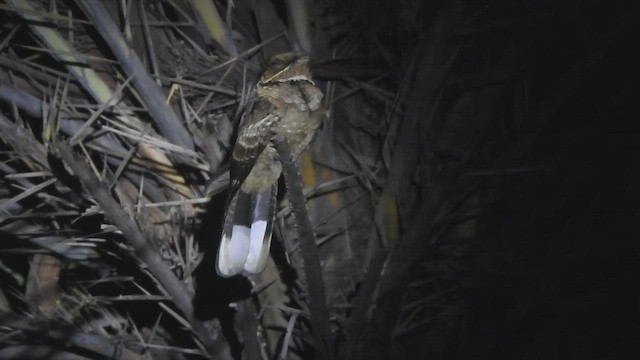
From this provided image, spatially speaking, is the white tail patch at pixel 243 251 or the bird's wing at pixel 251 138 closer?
the bird's wing at pixel 251 138

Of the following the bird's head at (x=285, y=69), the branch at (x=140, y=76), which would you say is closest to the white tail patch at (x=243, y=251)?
the branch at (x=140, y=76)

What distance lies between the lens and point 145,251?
167 cm

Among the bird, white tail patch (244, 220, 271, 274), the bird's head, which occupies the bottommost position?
white tail patch (244, 220, 271, 274)

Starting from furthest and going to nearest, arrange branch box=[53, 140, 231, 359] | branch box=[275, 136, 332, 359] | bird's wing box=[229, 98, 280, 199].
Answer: bird's wing box=[229, 98, 280, 199], branch box=[53, 140, 231, 359], branch box=[275, 136, 332, 359]

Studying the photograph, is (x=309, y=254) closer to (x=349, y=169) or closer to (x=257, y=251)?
(x=257, y=251)

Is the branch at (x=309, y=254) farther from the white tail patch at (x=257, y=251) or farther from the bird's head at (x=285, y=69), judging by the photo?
the bird's head at (x=285, y=69)

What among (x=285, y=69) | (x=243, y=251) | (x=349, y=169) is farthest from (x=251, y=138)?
(x=349, y=169)

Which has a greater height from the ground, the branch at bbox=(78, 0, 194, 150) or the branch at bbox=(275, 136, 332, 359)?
the branch at bbox=(78, 0, 194, 150)

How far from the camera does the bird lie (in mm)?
1739

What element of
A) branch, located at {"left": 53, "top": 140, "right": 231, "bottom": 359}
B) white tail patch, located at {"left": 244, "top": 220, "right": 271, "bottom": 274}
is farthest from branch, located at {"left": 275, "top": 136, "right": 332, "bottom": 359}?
branch, located at {"left": 53, "top": 140, "right": 231, "bottom": 359}

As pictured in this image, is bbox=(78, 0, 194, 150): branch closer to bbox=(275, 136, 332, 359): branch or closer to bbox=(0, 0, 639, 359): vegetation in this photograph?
bbox=(0, 0, 639, 359): vegetation

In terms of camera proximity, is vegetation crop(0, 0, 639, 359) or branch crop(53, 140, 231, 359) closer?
branch crop(53, 140, 231, 359)

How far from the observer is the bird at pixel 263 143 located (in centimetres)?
174

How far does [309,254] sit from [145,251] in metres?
0.46
